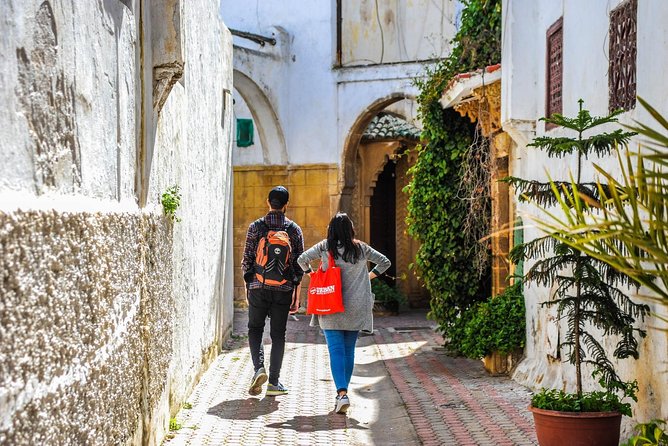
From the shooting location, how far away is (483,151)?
1207 centimetres

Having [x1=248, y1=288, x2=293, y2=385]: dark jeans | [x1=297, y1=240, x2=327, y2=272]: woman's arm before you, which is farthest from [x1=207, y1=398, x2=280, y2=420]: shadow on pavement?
[x1=297, y1=240, x2=327, y2=272]: woman's arm

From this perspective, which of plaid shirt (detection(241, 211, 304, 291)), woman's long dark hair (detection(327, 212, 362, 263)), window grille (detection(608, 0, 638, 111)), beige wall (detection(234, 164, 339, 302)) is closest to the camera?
window grille (detection(608, 0, 638, 111))

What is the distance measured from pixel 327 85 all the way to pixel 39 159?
16.3 metres

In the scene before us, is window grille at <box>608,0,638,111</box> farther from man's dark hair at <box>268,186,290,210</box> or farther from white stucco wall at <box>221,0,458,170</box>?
white stucco wall at <box>221,0,458,170</box>

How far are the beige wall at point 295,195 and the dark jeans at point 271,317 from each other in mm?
10256

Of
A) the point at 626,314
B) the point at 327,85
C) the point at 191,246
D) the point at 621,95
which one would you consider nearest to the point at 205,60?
the point at 191,246

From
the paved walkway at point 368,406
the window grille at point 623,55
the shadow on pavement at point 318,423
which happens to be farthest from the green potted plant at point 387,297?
the window grille at point 623,55

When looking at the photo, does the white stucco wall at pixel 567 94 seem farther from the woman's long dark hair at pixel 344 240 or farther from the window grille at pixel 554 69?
the woman's long dark hair at pixel 344 240

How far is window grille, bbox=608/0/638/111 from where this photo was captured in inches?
263

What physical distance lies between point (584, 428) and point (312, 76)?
14.5 metres

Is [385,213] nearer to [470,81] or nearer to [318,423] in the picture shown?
[470,81]

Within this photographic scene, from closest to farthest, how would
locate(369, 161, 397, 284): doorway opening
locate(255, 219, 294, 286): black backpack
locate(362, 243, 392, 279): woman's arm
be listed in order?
locate(362, 243, 392, 279): woman's arm < locate(255, 219, 294, 286): black backpack < locate(369, 161, 397, 284): doorway opening

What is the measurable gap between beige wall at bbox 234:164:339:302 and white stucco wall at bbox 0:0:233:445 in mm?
10689

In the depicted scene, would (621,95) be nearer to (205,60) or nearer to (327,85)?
(205,60)
